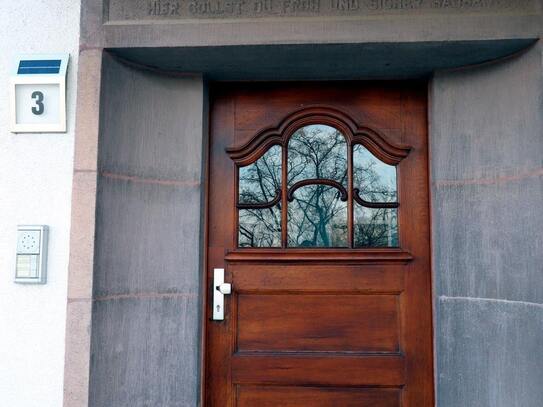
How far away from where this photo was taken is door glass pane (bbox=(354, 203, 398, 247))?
266cm

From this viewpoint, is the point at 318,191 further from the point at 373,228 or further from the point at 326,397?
the point at 326,397

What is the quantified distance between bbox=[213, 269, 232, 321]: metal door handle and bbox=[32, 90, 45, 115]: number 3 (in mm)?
1073

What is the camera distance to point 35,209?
2.45m

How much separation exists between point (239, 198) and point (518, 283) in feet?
4.21

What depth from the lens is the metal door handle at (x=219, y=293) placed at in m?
2.65

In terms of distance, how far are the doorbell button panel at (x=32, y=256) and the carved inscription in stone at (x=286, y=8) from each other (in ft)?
3.18

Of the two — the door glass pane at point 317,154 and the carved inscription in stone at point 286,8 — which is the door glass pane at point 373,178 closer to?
the door glass pane at point 317,154

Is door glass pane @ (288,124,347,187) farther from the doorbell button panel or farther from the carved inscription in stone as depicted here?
the doorbell button panel

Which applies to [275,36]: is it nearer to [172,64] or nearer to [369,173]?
[172,64]

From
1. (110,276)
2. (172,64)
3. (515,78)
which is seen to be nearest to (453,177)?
(515,78)

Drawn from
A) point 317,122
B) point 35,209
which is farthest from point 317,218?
point 35,209

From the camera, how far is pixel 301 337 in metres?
2.63

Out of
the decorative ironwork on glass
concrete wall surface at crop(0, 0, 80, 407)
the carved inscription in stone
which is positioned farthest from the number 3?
the decorative ironwork on glass

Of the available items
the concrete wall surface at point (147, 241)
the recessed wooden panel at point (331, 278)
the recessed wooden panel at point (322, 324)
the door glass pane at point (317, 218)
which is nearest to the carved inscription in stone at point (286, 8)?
the concrete wall surface at point (147, 241)
